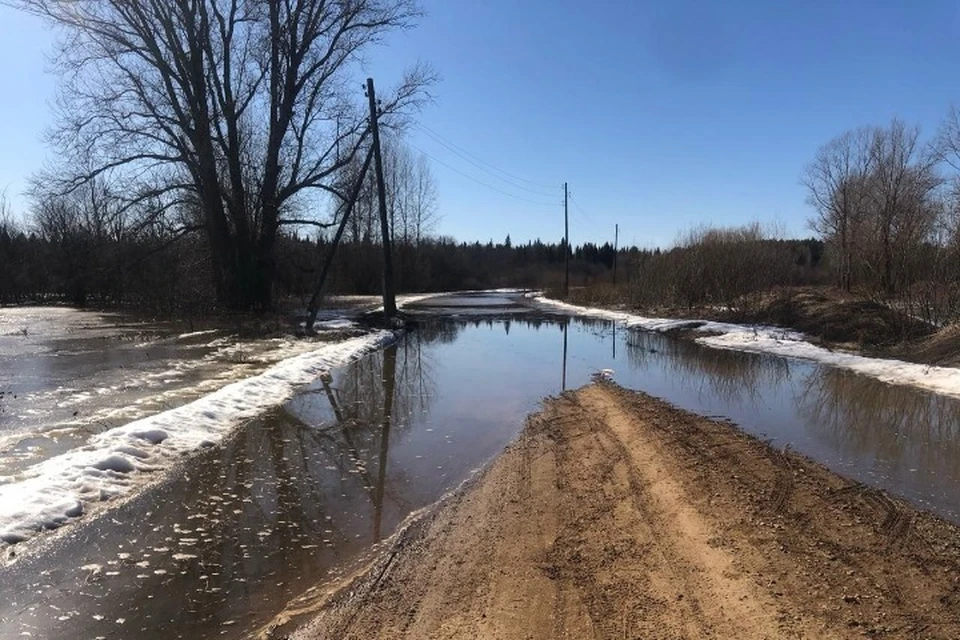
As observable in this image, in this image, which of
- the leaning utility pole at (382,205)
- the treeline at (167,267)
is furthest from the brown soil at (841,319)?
the treeline at (167,267)

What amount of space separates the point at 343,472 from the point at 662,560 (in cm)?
403

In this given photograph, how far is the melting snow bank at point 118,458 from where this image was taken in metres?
5.42

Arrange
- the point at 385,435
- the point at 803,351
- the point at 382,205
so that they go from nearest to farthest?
the point at 385,435 < the point at 803,351 < the point at 382,205

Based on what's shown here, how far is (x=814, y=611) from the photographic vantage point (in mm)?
3758

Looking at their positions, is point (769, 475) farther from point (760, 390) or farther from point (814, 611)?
point (760, 390)

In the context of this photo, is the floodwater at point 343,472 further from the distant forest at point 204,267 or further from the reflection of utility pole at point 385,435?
the distant forest at point 204,267

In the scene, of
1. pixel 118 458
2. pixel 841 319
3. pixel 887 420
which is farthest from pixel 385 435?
pixel 841 319

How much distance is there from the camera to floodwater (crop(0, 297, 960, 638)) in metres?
4.26

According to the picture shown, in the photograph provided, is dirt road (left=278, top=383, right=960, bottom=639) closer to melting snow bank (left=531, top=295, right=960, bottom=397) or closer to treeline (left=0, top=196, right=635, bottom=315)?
melting snow bank (left=531, top=295, right=960, bottom=397)

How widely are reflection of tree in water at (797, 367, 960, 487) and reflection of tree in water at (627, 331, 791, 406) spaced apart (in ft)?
3.14

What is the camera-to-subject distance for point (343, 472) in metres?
7.34

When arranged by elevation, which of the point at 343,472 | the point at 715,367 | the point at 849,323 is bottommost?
the point at 343,472

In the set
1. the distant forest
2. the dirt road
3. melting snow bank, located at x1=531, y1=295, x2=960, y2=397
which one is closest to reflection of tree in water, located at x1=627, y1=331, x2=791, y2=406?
melting snow bank, located at x1=531, y1=295, x2=960, y2=397

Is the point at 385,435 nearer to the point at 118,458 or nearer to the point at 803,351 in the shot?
the point at 118,458
